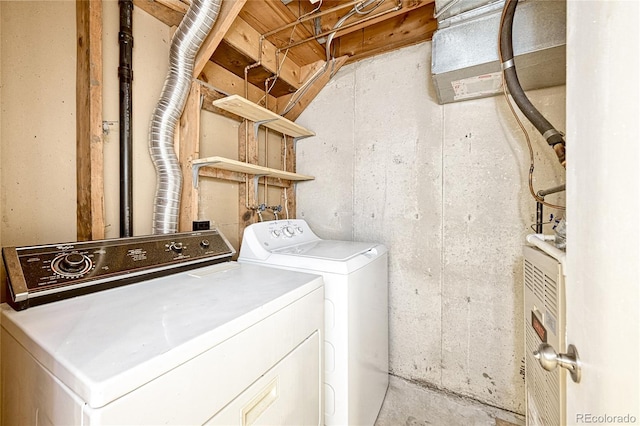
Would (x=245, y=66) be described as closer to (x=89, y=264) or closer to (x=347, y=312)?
(x=89, y=264)

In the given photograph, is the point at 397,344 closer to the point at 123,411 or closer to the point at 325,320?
the point at 325,320

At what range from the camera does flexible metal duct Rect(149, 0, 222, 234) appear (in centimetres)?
140

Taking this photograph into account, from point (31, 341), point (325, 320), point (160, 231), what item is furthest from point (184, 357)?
point (160, 231)

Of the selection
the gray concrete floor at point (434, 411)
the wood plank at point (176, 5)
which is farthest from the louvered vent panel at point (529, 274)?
the wood plank at point (176, 5)

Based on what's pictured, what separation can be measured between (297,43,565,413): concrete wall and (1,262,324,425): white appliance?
106cm

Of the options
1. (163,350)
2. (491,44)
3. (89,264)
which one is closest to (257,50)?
(491,44)

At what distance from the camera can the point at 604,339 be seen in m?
0.42

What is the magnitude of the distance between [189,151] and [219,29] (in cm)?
68

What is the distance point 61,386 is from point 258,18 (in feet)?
6.67

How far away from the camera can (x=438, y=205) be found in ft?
5.98

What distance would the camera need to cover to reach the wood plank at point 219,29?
1416 millimetres

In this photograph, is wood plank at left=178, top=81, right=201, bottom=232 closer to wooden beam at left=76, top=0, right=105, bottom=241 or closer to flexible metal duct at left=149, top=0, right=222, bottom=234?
flexible metal duct at left=149, top=0, right=222, bottom=234

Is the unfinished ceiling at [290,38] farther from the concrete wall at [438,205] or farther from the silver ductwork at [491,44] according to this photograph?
the silver ductwork at [491,44]

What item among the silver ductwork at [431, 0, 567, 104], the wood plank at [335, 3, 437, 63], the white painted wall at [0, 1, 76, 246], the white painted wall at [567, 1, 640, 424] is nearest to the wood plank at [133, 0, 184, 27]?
the white painted wall at [0, 1, 76, 246]
